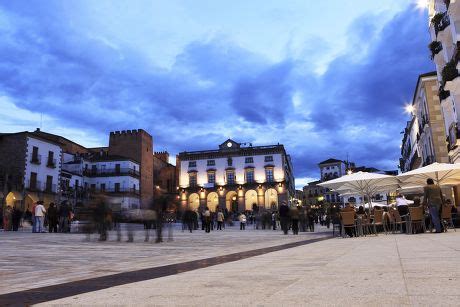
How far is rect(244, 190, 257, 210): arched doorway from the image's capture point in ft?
191

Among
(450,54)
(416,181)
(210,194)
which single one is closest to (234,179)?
(210,194)

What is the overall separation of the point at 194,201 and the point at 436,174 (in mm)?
48055

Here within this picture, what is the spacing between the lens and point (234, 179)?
59625 millimetres

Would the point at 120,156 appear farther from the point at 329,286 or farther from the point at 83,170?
the point at 329,286

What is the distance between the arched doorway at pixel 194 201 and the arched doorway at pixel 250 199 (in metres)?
7.19

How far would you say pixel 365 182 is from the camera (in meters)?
15.6

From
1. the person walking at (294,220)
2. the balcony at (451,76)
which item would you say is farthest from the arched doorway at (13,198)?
the balcony at (451,76)

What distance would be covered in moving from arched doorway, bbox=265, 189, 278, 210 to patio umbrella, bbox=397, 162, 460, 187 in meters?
41.8

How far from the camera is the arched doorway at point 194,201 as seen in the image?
197 ft

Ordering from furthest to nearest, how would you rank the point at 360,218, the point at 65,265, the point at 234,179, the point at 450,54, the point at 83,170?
the point at 234,179
the point at 83,170
the point at 450,54
the point at 360,218
the point at 65,265

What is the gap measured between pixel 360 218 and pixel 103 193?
8.20 m

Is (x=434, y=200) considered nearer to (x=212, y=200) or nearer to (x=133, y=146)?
(x=212, y=200)

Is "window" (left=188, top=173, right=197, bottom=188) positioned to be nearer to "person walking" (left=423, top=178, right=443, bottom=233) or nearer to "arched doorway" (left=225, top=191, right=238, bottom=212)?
"arched doorway" (left=225, top=191, right=238, bottom=212)

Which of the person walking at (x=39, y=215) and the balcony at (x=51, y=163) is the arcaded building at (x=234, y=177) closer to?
the balcony at (x=51, y=163)
